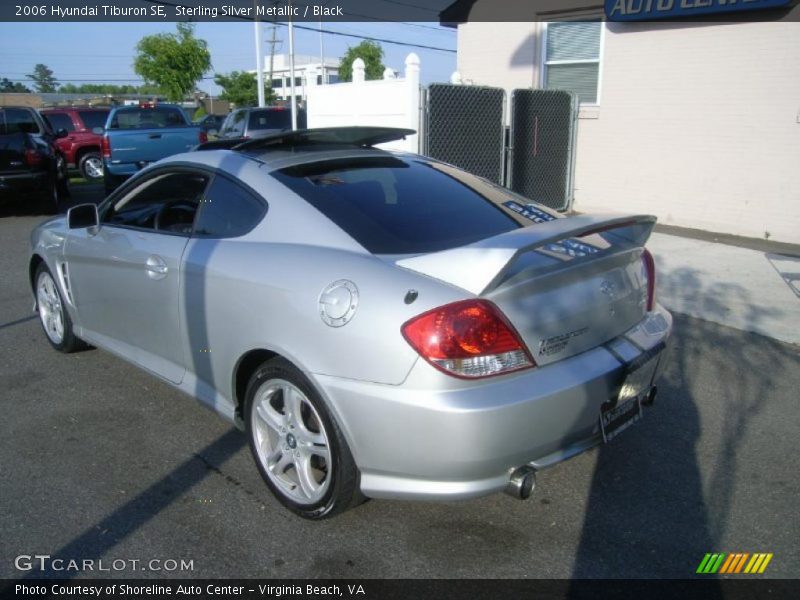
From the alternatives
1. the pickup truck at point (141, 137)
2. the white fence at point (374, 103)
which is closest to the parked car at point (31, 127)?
the pickup truck at point (141, 137)

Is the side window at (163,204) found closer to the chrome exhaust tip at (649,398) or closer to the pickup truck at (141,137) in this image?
the chrome exhaust tip at (649,398)

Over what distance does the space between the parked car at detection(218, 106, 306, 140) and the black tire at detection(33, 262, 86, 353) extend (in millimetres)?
10809

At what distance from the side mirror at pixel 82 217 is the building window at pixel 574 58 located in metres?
8.60

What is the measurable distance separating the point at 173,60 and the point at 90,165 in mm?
18108

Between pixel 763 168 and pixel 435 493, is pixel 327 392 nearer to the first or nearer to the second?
pixel 435 493

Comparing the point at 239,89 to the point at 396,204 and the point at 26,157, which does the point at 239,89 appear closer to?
the point at 26,157

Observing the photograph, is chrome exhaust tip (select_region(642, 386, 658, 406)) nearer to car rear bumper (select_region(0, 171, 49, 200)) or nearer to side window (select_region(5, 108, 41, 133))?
car rear bumper (select_region(0, 171, 49, 200))

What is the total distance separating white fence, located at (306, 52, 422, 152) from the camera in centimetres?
830

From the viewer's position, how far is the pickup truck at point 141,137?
1392 centimetres

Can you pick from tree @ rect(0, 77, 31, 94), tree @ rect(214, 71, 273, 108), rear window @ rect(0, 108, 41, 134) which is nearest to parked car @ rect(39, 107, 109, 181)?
rear window @ rect(0, 108, 41, 134)

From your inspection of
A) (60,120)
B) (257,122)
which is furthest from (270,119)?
(60,120)

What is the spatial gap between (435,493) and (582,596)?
668 millimetres

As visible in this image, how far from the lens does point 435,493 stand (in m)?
2.73

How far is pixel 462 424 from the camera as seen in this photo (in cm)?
257
